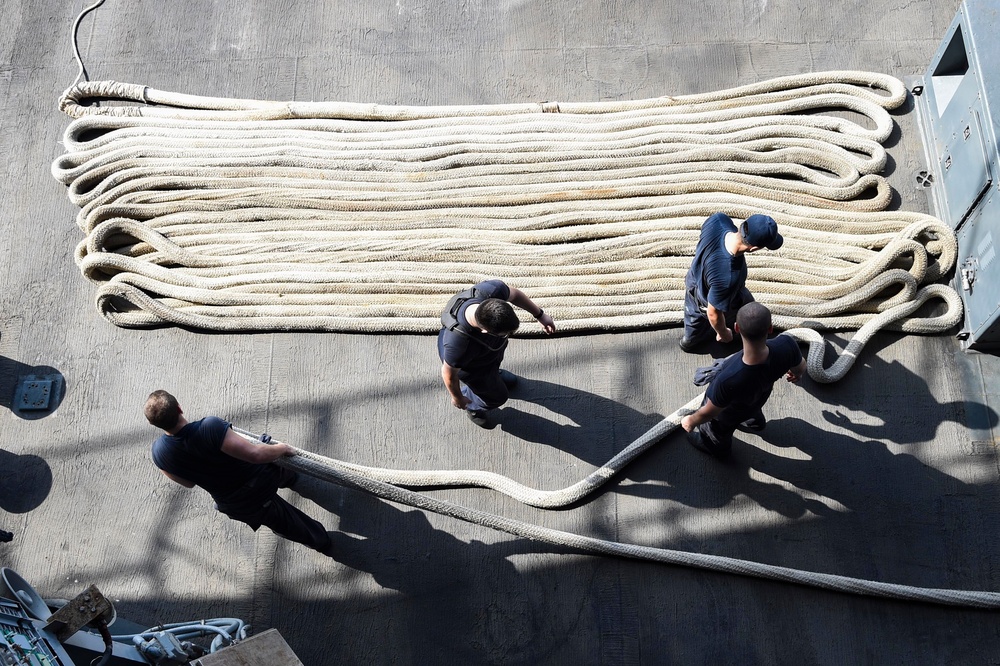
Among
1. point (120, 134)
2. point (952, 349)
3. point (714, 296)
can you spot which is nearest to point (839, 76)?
point (952, 349)

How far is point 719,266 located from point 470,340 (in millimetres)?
1280

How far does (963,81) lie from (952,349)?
5.35 ft

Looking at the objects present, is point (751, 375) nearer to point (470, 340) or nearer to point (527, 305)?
point (527, 305)

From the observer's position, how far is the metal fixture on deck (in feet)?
14.3

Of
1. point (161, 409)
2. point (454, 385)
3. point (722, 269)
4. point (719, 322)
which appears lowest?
point (161, 409)

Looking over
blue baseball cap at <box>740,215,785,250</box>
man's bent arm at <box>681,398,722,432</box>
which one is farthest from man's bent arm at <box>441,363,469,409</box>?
blue baseball cap at <box>740,215,785,250</box>

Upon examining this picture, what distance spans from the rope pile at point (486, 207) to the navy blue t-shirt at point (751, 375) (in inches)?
38.2

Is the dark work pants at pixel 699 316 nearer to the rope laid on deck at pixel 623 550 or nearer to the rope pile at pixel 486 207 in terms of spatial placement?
the rope pile at pixel 486 207

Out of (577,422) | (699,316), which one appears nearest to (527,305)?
(577,422)

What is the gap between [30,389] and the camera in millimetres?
4668

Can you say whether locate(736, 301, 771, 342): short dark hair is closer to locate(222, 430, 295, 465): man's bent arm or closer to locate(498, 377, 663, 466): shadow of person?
locate(498, 377, 663, 466): shadow of person

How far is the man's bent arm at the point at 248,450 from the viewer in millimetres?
3383

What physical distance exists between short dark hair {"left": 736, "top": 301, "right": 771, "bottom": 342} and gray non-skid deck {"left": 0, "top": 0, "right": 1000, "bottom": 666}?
1180 millimetres

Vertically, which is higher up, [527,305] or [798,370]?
[527,305]
